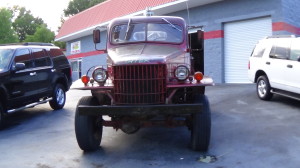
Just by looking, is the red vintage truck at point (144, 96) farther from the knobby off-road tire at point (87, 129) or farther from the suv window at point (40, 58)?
the suv window at point (40, 58)

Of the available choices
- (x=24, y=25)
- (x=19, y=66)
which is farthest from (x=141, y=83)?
(x=24, y=25)

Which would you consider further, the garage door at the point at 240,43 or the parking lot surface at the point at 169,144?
the garage door at the point at 240,43

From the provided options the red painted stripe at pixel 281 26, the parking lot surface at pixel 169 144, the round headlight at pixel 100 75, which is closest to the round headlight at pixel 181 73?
the round headlight at pixel 100 75

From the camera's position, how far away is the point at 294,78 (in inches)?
352

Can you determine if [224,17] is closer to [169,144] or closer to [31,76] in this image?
[31,76]

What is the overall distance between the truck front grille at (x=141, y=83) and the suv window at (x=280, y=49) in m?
5.05

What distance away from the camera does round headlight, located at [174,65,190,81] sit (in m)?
5.86

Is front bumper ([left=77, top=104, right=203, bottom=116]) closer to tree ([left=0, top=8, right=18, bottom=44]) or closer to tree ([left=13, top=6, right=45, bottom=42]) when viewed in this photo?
tree ([left=0, top=8, right=18, bottom=44])

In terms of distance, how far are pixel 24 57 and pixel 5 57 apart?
61 cm

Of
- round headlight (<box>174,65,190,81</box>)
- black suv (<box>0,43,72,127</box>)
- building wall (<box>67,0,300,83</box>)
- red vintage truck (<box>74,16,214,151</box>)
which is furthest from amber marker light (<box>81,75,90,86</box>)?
building wall (<box>67,0,300,83</box>)

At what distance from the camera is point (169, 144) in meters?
6.64

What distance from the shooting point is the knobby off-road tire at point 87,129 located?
5934 millimetres

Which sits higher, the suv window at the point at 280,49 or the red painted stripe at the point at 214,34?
the red painted stripe at the point at 214,34

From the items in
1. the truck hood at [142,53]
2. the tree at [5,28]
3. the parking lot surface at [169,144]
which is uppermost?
the tree at [5,28]
